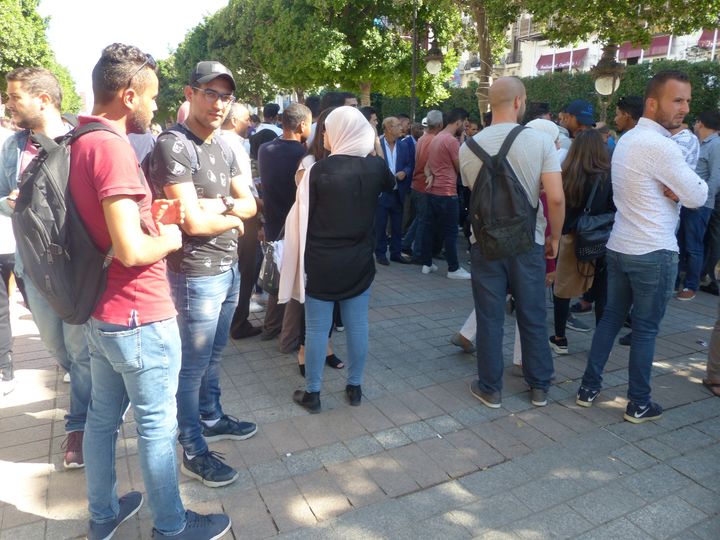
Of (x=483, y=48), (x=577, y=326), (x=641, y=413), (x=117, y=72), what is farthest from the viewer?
(x=483, y=48)

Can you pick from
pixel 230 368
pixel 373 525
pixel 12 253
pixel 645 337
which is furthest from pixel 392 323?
pixel 12 253

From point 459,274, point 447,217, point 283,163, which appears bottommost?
point 459,274

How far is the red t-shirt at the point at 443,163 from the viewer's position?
691 cm

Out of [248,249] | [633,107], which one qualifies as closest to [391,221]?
[248,249]

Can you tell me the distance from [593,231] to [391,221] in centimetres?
388

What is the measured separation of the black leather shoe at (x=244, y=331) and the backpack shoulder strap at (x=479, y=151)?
2.54m

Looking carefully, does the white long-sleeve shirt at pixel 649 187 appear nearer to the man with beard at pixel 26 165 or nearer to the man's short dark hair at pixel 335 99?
the man's short dark hair at pixel 335 99

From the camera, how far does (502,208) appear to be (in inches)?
130

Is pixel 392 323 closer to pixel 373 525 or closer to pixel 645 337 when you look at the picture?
pixel 645 337

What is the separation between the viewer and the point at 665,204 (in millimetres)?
3143

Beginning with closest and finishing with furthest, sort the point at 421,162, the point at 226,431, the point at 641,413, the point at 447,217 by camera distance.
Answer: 1. the point at 226,431
2. the point at 641,413
3. the point at 447,217
4. the point at 421,162

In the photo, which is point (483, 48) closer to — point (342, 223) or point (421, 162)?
point (421, 162)

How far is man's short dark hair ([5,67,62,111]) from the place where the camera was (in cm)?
283

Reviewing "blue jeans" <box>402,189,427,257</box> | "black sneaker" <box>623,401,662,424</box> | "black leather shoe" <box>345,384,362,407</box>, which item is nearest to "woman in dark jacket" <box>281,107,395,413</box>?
"black leather shoe" <box>345,384,362,407</box>
